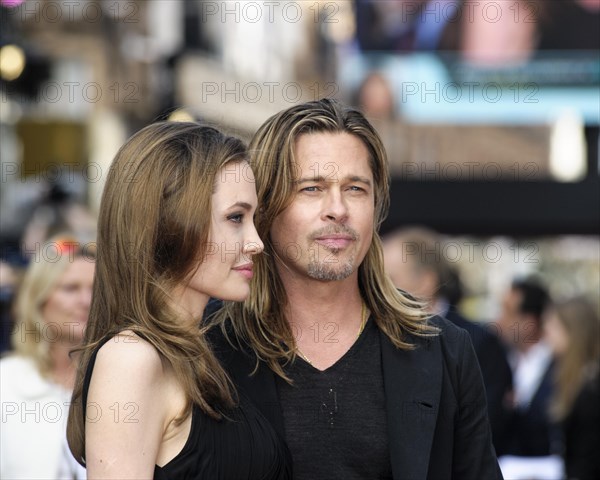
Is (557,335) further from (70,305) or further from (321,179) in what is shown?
(321,179)

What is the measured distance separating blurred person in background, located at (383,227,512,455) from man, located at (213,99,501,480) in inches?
99.7

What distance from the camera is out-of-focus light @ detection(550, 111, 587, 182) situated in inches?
565

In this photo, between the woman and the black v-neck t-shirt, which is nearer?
the woman

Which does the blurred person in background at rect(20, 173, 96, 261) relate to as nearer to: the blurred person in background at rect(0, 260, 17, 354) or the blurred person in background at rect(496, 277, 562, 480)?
the blurred person in background at rect(0, 260, 17, 354)

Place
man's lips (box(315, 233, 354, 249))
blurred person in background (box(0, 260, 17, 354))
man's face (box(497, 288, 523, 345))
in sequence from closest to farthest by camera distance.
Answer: man's lips (box(315, 233, 354, 249)) < blurred person in background (box(0, 260, 17, 354)) < man's face (box(497, 288, 523, 345))

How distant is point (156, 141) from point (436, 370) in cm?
119

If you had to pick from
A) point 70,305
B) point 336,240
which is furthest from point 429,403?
point 70,305

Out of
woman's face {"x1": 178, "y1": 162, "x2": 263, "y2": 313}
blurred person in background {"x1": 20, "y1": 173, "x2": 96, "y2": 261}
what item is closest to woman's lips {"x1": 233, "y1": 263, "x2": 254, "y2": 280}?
woman's face {"x1": 178, "y1": 162, "x2": 263, "y2": 313}

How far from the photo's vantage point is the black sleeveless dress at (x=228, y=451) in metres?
3.28

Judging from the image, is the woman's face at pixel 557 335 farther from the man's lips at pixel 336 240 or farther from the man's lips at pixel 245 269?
the man's lips at pixel 245 269

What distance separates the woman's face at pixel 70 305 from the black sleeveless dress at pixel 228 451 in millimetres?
2155

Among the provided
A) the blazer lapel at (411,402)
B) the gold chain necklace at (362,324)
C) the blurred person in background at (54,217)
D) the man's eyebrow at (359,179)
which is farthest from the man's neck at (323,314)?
the blurred person in background at (54,217)

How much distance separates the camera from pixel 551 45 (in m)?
13.8

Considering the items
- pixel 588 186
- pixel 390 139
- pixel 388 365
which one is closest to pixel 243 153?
pixel 388 365
